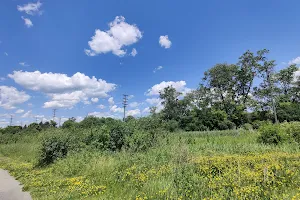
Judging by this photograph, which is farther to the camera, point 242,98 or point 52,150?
point 242,98

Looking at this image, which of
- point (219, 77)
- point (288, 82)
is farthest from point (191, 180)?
point (288, 82)

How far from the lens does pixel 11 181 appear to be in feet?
27.8

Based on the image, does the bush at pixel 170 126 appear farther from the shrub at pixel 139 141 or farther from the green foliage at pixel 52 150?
the green foliage at pixel 52 150

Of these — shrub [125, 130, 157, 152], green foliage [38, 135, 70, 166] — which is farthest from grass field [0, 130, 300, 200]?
green foliage [38, 135, 70, 166]

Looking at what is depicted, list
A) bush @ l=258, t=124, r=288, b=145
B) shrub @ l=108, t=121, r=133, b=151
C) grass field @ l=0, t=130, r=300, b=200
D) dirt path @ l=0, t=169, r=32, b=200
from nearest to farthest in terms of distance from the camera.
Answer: grass field @ l=0, t=130, r=300, b=200 → dirt path @ l=0, t=169, r=32, b=200 → bush @ l=258, t=124, r=288, b=145 → shrub @ l=108, t=121, r=133, b=151

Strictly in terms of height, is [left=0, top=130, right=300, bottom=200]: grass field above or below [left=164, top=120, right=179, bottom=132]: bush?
below

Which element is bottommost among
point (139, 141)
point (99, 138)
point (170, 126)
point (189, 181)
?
point (189, 181)

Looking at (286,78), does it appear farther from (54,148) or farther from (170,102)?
(54,148)

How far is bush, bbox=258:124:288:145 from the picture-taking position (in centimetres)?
1195

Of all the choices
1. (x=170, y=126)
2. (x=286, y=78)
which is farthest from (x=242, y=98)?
(x=170, y=126)

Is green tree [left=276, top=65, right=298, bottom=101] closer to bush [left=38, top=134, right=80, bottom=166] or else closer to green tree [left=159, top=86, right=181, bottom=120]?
green tree [left=159, top=86, right=181, bottom=120]

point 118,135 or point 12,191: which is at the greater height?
point 118,135

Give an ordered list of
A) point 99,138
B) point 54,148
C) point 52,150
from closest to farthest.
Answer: point 52,150, point 54,148, point 99,138

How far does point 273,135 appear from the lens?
1223 cm
